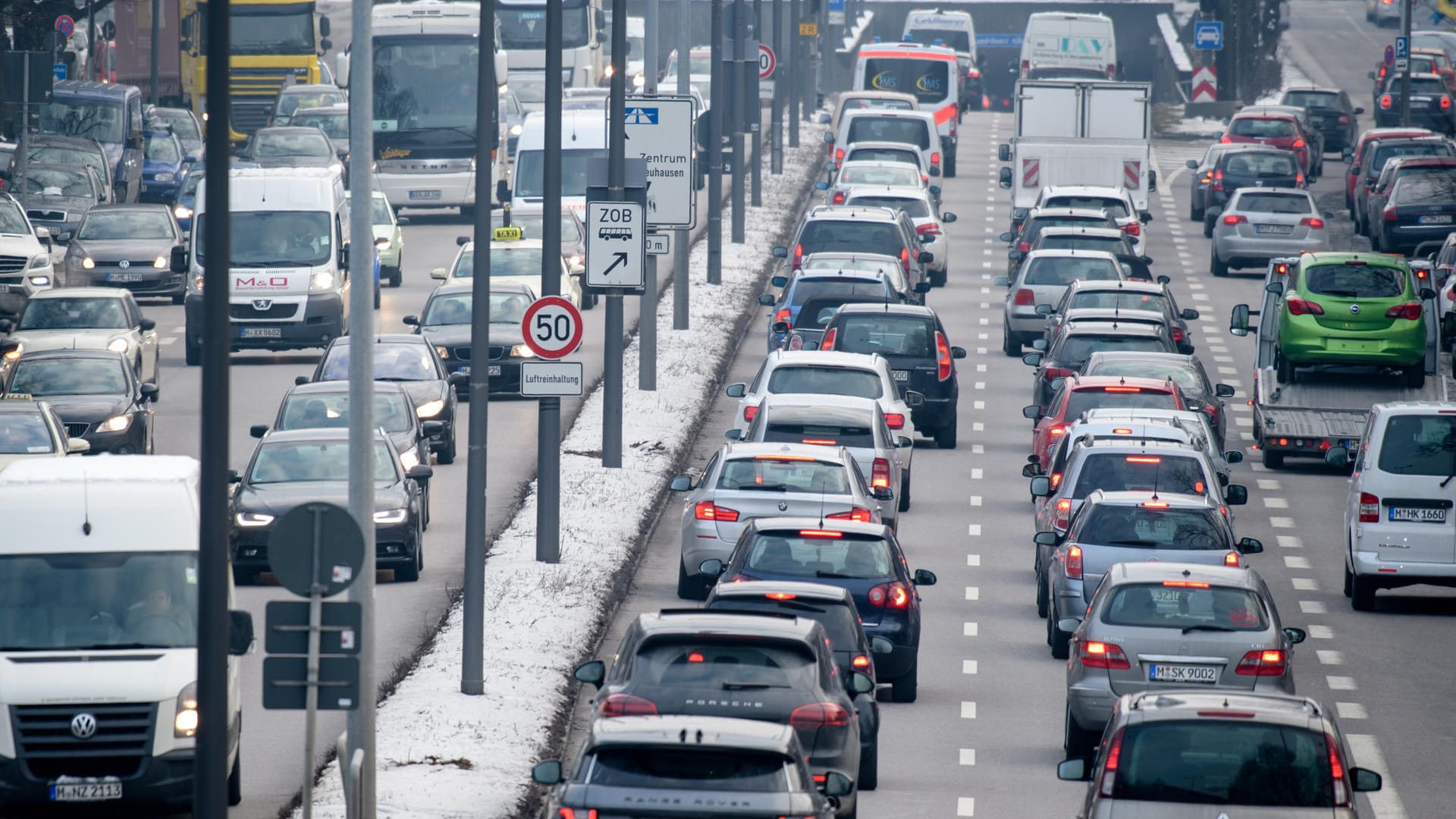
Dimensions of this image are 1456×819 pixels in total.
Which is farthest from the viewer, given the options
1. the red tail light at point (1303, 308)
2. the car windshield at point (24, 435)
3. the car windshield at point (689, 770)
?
the red tail light at point (1303, 308)

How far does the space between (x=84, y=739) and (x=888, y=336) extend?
17.6 m

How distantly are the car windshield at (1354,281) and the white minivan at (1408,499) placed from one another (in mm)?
8616

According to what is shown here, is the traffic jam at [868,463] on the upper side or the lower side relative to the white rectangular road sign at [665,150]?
lower

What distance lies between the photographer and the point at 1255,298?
4594cm

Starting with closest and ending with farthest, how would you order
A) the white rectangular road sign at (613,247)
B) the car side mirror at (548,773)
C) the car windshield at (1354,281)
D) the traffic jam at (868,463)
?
the car side mirror at (548,773), the traffic jam at (868,463), the white rectangular road sign at (613,247), the car windshield at (1354,281)

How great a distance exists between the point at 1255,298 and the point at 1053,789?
29.9m

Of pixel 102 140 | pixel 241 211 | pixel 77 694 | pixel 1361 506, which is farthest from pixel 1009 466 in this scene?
pixel 102 140

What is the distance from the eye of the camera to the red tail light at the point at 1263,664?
17.6 metres

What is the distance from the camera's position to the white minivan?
913 inches

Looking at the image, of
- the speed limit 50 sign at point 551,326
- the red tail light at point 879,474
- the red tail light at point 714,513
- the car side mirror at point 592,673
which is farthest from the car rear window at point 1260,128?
the car side mirror at point 592,673

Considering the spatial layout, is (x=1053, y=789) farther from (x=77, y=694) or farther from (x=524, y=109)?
(x=524, y=109)

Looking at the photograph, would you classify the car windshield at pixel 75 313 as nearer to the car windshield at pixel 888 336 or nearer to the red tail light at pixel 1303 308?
the car windshield at pixel 888 336

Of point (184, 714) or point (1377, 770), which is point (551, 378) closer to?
point (1377, 770)

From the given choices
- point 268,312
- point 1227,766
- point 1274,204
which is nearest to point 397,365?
point 268,312
